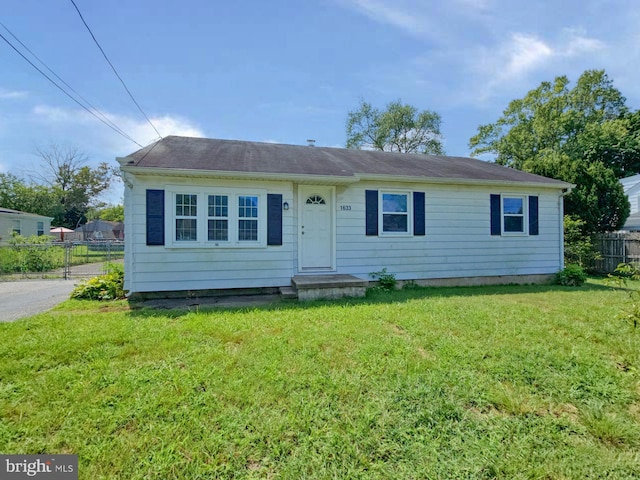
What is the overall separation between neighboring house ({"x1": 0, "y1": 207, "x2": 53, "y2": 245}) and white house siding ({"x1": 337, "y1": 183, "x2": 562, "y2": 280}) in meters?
21.3

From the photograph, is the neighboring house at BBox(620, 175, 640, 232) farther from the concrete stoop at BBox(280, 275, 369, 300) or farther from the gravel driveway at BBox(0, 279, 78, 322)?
the gravel driveway at BBox(0, 279, 78, 322)

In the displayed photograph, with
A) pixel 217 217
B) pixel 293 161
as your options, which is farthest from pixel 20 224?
pixel 293 161

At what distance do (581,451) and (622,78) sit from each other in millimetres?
34382

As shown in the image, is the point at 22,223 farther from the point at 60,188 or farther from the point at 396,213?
the point at 396,213

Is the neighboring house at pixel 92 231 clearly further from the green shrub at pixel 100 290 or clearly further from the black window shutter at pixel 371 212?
the black window shutter at pixel 371 212

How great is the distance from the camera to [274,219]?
6.92m

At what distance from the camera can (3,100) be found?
8.91 metres

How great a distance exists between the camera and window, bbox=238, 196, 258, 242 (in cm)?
677

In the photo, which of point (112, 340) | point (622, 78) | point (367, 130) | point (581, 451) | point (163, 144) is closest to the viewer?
point (581, 451)

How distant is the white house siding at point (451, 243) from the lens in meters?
7.64

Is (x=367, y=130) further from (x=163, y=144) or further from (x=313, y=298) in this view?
(x=313, y=298)

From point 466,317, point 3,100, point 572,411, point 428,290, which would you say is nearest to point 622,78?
point 428,290

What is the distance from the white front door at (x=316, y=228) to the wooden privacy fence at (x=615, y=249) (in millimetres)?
10132

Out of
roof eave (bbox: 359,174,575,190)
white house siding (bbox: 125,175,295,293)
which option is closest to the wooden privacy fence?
roof eave (bbox: 359,174,575,190)
